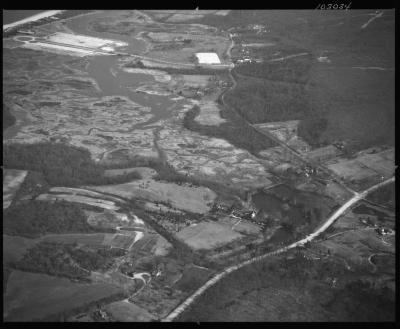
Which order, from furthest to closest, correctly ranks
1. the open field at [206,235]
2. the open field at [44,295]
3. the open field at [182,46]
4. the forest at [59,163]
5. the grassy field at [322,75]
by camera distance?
the open field at [182,46] < the grassy field at [322,75] < the forest at [59,163] < the open field at [206,235] < the open field at [44,295]

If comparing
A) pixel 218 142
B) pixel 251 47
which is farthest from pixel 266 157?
pixel 251 47

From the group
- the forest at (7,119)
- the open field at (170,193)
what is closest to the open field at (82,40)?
the forest at (7,119)

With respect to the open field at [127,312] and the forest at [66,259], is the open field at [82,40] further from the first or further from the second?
the open field at [127,312]

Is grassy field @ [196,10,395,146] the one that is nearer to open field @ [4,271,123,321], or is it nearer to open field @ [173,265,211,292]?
open field @ [173,265,211,292]

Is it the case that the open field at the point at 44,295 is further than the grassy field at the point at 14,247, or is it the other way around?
the grassy field at the point at 14,247

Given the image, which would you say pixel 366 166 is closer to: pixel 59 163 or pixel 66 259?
pixel 59 163

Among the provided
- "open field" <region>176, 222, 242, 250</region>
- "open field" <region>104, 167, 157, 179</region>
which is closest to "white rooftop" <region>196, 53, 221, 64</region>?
"open field" <region>104, 167, 157, 179</region>

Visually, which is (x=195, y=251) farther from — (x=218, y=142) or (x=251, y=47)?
(x=251, y=47)
